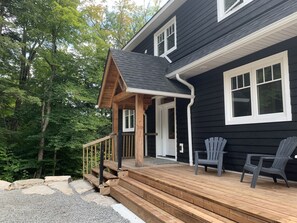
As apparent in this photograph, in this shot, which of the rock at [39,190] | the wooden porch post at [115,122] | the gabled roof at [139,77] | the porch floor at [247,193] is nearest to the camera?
the porch floor at [247,193]

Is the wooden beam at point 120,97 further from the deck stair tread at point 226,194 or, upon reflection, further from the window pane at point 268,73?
the window pane at point 268,73

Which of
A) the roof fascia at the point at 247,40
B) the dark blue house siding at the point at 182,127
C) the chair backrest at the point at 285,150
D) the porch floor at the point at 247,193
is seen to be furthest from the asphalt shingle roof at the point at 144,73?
the chair backrest at the point at 285,150

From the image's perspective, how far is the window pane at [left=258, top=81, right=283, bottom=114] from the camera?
4098mm

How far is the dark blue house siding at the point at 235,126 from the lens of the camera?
3.86 m

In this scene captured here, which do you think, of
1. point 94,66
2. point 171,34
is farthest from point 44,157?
point 171,34

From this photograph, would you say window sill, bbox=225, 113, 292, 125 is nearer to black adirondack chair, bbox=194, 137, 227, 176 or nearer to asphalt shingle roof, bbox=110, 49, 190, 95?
black adirondack chair, bbox=194, 137, 227, 176

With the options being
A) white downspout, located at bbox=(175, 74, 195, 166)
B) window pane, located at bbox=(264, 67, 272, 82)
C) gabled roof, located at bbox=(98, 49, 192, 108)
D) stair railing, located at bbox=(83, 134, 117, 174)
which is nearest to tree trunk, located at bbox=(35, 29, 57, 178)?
stair railing, located at bbox=(83, 134, 117, 174)

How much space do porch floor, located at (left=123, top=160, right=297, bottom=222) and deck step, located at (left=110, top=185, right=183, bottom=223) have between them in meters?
0.48

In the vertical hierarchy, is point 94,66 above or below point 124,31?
below

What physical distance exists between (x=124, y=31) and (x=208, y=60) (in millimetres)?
13643

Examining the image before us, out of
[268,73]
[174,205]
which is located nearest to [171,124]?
[268,73]

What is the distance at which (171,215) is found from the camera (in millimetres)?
3293

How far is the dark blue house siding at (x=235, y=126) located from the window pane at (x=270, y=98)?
0.24 meters

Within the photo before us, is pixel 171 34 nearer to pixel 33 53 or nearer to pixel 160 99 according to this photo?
pixel 160 99
